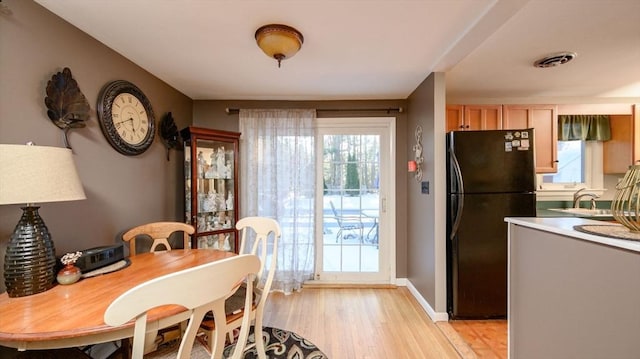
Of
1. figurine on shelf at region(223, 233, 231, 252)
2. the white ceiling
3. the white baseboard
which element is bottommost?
the white baseboard

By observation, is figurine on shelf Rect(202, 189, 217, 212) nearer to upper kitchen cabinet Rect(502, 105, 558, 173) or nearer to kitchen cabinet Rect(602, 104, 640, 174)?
upper kitchen cabinet Rect(502, 105, 558, 173)

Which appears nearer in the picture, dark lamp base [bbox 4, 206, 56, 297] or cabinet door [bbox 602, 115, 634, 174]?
dark lamp base [bbox 4, 206, 56, 297]

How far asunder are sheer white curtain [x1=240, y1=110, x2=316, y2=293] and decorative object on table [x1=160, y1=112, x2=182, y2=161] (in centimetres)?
71

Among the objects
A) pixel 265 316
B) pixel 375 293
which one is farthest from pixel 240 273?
pixel 375 293

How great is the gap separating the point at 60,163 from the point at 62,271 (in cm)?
58

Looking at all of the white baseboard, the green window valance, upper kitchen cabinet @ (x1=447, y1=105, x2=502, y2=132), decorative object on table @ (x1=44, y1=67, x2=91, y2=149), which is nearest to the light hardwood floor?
the white baseboard

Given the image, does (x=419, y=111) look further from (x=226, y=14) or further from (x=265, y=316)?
(x=265, y=316)

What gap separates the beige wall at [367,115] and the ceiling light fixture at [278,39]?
1375 mm

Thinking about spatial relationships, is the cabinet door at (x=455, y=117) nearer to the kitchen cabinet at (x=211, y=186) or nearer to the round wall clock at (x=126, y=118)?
the kitchen cabinet at (x=211, y=186)

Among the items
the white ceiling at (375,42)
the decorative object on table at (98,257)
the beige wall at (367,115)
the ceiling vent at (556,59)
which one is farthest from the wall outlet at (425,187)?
the decorative object on table at (98,257)

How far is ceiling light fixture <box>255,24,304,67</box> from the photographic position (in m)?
1.64

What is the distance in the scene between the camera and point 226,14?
1.55 meters

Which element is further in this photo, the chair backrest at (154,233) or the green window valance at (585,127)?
the green window valance at (585,127)

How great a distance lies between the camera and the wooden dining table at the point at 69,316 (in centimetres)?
91
